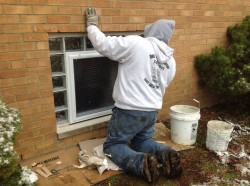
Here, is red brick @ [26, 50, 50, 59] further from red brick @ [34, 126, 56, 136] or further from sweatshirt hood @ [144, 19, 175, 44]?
sweatshirt hood @ [144, 19, 175, 44]

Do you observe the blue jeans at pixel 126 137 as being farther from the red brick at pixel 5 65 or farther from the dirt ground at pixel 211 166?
the red brick at pixel 5 65

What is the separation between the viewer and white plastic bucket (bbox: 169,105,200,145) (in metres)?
3.73

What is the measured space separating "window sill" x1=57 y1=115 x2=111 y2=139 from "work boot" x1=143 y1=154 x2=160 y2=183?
1.09 meters

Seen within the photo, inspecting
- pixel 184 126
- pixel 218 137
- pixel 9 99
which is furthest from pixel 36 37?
pixel 218 137

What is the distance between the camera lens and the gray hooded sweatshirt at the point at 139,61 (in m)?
2.95

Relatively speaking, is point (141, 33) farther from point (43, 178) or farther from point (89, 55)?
point (43, 178)

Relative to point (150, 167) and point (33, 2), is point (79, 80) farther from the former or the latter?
point (150, 167)

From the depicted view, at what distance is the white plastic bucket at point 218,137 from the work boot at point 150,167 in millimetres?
1157

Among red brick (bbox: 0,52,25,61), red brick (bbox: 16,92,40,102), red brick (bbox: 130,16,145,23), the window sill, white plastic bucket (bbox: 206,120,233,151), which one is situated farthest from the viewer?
red brick (bbox: 130,16,145,23)

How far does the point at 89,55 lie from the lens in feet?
11.7

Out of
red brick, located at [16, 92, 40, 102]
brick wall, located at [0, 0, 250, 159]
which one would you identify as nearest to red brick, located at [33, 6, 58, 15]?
brick wall, located at [0, 0, 250, 159]

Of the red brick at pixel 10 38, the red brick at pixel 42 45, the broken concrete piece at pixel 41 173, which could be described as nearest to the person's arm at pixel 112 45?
the red brick at pixel 42 45

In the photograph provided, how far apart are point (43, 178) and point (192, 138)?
82.4 inches

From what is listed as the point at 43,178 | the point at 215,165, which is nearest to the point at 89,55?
the point at 43,178
